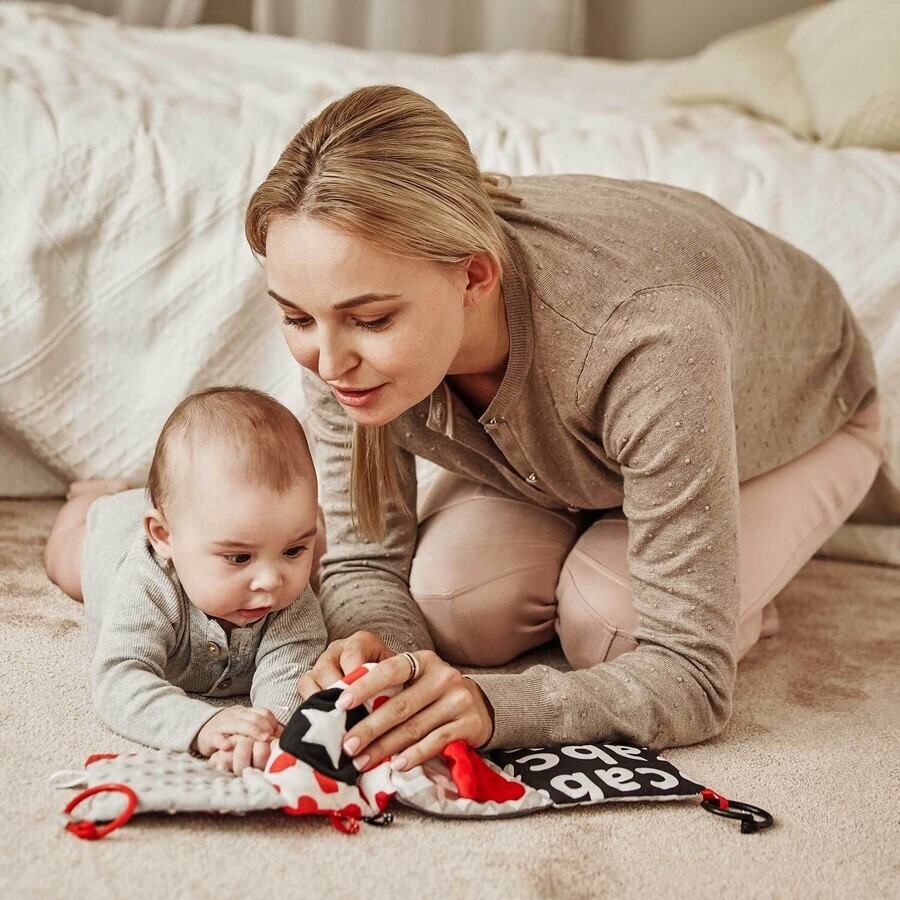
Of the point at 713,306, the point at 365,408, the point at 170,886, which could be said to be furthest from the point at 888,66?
the point at 170,886

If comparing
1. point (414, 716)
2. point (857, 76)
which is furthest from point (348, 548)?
point (857, 76)

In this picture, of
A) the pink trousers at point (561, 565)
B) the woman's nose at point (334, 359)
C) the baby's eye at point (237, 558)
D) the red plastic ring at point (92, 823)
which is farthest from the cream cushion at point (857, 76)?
the red plastic ring at point (92, 823)

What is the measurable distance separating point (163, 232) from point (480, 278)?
820 mm

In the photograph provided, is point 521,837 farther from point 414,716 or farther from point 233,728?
point 233,728

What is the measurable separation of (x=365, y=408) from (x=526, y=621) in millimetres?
440

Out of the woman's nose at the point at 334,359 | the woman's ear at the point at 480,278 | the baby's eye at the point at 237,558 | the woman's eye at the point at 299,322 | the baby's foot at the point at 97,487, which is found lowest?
the baby's foot at the point at 97,487

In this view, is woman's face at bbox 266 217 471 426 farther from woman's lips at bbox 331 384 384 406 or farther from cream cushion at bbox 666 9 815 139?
cream cushion at bbox 666 9 815 139

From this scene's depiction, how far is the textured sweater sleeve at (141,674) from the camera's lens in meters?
1.09

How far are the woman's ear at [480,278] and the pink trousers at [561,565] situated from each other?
1.36 feet

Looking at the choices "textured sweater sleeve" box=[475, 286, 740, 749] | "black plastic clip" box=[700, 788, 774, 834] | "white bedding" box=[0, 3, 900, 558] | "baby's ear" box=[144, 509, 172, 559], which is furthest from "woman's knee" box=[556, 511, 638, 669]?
"white bedding" box=[0, 3, 900, 558]

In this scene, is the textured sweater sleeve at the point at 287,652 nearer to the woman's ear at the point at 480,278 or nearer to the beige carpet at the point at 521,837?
the beige carpet at the point at 521,837

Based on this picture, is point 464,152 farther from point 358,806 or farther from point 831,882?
point 831,882

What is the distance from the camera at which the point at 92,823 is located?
93 cm

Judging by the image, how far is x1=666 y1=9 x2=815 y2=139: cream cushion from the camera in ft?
7.49
